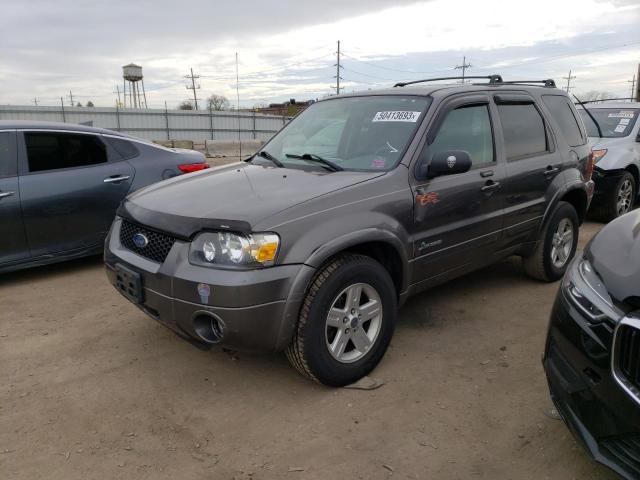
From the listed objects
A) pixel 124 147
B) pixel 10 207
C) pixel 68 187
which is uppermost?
pixel 124 147

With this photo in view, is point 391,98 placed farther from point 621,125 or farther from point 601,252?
point 621,125

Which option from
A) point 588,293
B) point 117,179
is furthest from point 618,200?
point 117,179

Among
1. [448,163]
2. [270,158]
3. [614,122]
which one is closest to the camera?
[448,163]

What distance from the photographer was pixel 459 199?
3.68m

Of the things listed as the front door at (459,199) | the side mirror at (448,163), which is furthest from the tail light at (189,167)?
the side mirror at (448,163)

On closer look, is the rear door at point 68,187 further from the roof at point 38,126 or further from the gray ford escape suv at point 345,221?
the gray ford escape suv at point 345,221

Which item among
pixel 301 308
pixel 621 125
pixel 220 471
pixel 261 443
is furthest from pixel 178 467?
pixel 621 125

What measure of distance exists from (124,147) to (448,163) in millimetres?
3683

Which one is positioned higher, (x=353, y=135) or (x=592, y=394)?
(x=353, y=135)

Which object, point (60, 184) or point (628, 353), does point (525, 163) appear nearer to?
point (628, 353)

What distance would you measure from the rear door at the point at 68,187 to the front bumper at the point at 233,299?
2.53 m

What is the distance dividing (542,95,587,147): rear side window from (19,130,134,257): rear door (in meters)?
4.24

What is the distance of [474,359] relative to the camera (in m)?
3.54

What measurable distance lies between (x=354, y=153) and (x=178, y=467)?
2.25m
